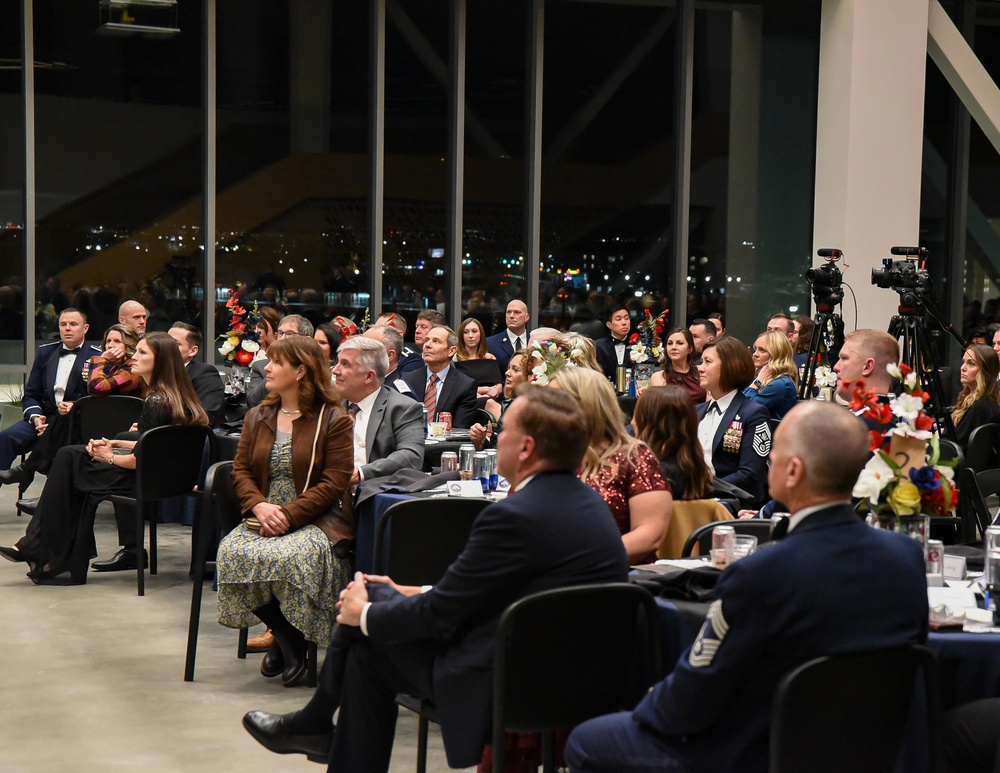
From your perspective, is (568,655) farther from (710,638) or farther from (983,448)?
(983,448)

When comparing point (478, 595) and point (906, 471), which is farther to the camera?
point (906, 471)

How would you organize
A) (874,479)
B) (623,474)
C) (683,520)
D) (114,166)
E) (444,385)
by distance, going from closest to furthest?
(874,479) < (623,474) < (683,520) < (444,385) < (114,166)

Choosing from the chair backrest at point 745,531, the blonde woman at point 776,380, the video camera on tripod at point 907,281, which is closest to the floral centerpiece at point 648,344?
the blonde woman at point 776,380

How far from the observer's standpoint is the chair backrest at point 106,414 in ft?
22.1

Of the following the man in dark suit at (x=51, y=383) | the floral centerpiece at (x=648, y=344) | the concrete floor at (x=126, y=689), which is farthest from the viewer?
the floral centerpiece at (x=648, y=344)

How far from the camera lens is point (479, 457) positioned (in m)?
4.96

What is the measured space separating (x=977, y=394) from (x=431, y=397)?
3.10m

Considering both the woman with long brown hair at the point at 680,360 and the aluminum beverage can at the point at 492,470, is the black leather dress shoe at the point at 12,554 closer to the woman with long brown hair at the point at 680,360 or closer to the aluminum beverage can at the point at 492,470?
the aluminum beverage can at the point at 492,470

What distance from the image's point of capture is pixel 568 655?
9.31 feet

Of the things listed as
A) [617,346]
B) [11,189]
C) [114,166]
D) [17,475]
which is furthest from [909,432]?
[11,189]

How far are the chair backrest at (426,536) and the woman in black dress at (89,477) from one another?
246 centimetres

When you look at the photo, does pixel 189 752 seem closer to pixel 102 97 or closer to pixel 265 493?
pixel 265 493

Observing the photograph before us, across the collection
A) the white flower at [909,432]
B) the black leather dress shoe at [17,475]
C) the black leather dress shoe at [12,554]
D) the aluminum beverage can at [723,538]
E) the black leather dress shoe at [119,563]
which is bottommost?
the black leather dress shoe at [119,563]

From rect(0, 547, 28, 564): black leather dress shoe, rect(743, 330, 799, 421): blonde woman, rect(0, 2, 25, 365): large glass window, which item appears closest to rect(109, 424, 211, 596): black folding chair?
rect(0, 547, 28, 564): black leather dress shoe
